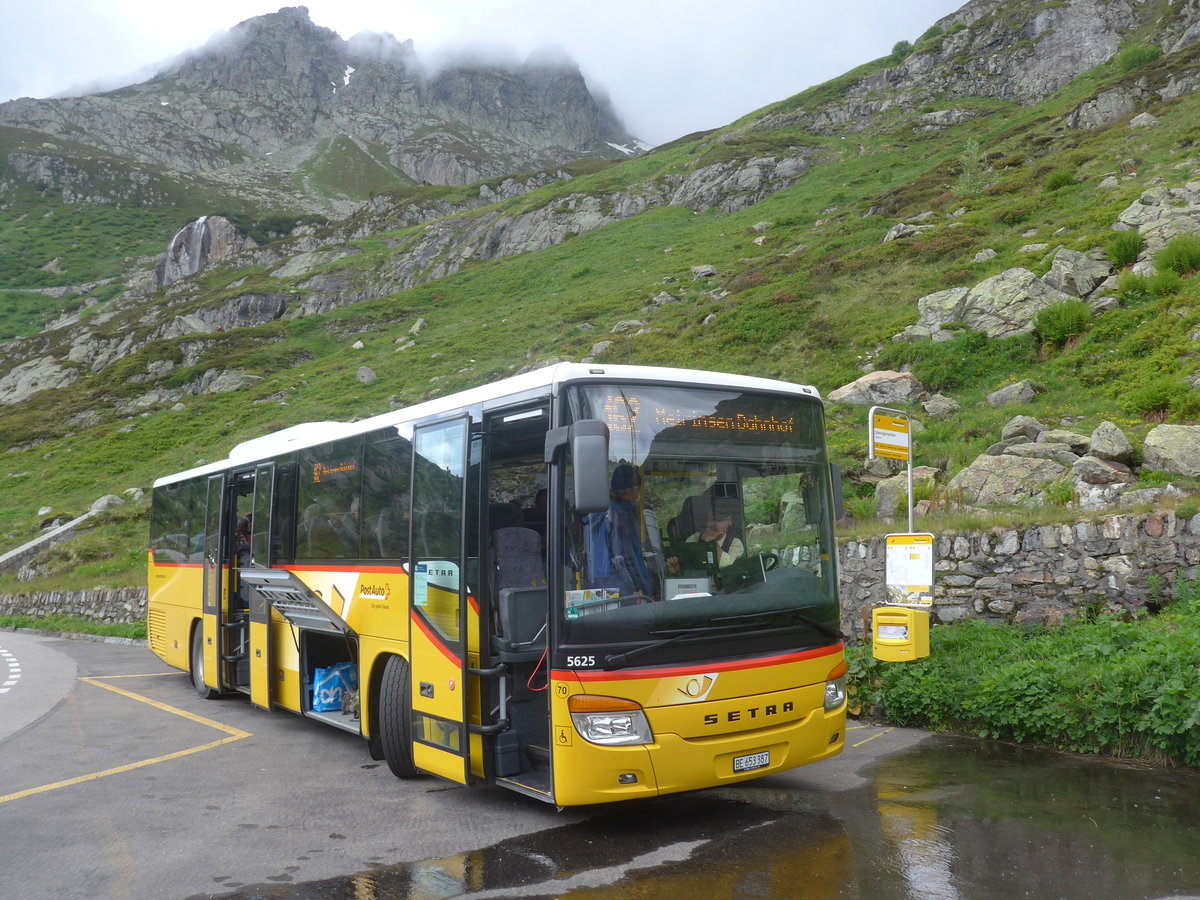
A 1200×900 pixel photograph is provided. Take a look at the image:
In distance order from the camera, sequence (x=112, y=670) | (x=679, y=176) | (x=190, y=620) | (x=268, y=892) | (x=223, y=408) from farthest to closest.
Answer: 1. (x=679, y=176)
2. (x=223, y=408)
3. (x=112, y=670)
4. (x=190, y=620)
5. (x=268, y=892)

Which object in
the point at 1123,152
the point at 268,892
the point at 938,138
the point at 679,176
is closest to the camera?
the point at 268,892

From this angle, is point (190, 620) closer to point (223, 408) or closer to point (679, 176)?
point (223, 408)

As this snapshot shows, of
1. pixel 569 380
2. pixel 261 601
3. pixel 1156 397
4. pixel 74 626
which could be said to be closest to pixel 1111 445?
pixel 1156 397

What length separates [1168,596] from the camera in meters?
8.72

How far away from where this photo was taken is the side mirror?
525 cm

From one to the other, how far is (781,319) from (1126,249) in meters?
10.1

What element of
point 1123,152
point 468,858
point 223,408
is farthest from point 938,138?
point 468,858

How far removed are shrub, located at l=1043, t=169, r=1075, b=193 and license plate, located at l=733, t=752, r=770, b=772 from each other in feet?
99.0

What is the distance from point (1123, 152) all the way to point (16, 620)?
4032cm

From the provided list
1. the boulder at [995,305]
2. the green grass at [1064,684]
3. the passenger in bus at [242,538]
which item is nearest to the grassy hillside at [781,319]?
the boulder at [995,305]

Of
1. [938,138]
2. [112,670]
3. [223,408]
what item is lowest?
[112,670]

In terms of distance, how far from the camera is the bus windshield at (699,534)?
557cm

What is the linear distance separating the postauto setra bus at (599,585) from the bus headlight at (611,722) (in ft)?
0.04

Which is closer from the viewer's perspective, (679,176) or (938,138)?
(938,138)
